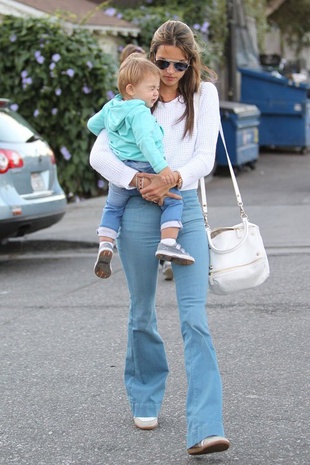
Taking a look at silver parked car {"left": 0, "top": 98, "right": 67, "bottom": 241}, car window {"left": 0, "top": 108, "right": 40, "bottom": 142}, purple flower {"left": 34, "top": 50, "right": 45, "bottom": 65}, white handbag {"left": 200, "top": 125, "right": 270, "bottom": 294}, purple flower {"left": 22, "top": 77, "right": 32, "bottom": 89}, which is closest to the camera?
white handbag {"left": 200, "top": 125, "right": 270, "bottom": 294}

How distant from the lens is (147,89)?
4.16 metres

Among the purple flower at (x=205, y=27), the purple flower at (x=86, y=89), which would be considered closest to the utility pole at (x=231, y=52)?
the purple flower at (x=205, y=27)

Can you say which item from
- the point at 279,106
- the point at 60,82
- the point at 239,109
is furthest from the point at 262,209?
the point at 279,106

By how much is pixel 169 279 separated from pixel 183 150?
4241 mm

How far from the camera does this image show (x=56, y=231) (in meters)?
11.5

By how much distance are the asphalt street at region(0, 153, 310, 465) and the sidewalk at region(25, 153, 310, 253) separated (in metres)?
0.32

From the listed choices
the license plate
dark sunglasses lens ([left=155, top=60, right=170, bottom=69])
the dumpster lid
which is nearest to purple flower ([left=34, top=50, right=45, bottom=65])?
the dumpster lid

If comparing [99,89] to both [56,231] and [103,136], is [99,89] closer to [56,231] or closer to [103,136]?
[56,231]

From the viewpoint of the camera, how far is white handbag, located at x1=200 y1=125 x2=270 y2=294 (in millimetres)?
4305

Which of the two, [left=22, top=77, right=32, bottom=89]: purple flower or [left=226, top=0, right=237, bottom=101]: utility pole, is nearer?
[left=22, top=77, right=32, bottom=89]: purple flower

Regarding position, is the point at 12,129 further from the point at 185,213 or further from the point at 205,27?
the point at 205,27

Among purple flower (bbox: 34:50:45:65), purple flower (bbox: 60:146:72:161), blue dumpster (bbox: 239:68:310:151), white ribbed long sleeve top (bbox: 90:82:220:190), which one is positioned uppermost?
white ribbed long sleeve top (bbox: 90:82:220:190)

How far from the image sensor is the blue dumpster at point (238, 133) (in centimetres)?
1617

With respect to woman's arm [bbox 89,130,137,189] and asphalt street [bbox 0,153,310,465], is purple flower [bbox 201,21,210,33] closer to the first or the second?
asphalt street [bbox 0,153,310,465]
